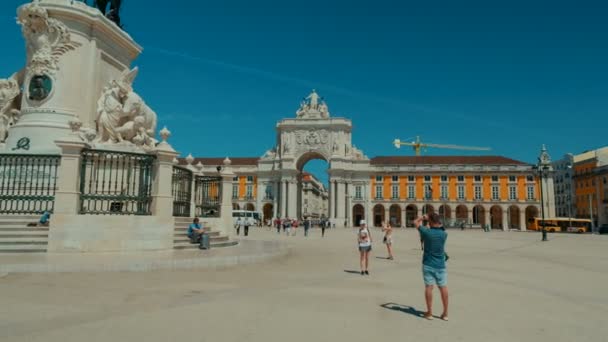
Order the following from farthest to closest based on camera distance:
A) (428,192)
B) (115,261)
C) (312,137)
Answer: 1. (428,192)
2. (312,137)
3. (115,261)

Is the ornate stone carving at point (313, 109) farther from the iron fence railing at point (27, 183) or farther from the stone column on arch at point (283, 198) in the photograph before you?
the iron fence railing at point (27, 183)

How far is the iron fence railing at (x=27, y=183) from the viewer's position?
31.2ft

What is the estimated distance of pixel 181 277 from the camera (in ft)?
22.7

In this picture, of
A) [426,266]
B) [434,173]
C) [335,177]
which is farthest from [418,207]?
[426,266]

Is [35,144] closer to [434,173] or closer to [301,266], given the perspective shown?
[301,266]

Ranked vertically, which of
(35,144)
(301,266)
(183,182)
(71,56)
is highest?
(71,56)

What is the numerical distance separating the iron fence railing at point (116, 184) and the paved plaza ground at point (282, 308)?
2791 millimetres

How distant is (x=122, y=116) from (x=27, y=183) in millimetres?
2852

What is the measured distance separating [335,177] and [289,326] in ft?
207

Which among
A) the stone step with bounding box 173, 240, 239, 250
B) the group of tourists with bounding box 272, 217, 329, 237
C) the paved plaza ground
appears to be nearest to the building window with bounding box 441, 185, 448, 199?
the group of tourists with bounding box 272, 217, 329, 237

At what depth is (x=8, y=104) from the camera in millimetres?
11750

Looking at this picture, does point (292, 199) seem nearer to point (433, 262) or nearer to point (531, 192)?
point (531, 192)

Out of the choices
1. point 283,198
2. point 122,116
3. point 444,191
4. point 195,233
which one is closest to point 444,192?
point 444,191

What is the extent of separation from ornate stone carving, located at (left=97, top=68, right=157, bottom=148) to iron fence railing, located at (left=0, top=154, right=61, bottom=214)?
1510 millimetres
